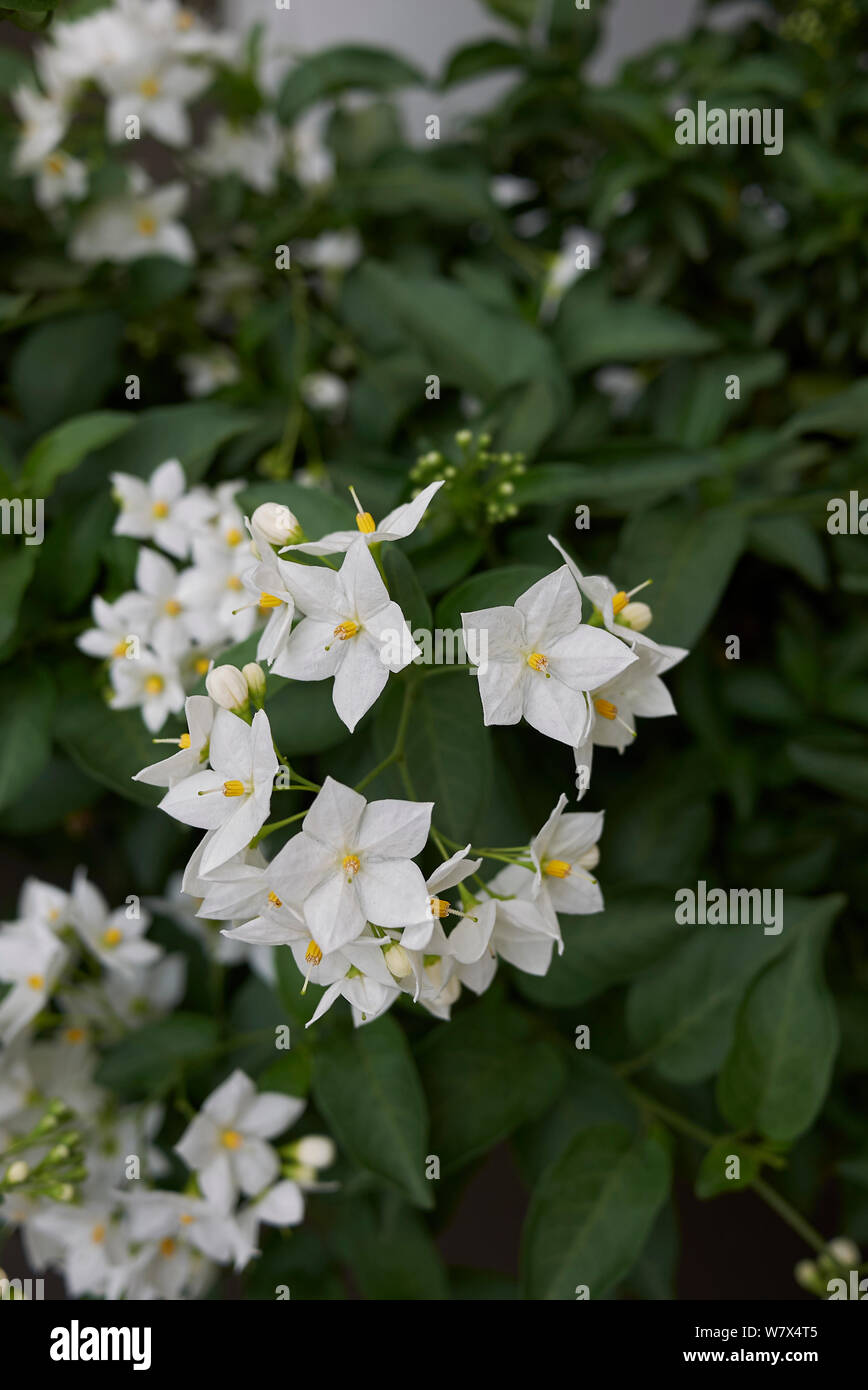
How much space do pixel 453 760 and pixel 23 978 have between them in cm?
37

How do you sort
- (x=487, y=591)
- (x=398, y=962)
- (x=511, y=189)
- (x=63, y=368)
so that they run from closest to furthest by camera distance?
(x=398, y=962) < (x=487, y=591) < (x=63, y=368) < (x=511, y=189)

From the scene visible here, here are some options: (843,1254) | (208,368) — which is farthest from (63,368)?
(843,1254)

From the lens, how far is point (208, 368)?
1019 mm

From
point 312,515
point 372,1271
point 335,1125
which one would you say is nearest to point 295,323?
point 312,515

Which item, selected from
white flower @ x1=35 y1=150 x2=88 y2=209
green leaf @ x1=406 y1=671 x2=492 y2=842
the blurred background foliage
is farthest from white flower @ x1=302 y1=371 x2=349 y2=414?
green leaf @ x1=406 y1=671 x2=492 y2=842

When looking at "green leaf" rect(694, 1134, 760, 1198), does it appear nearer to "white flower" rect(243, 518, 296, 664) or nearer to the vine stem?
the vine stem

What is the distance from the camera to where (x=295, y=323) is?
0.96m

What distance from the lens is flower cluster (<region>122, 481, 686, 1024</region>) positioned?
0.43 m

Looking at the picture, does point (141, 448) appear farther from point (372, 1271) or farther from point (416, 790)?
point (372, 1271)

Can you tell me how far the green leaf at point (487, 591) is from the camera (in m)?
0.52

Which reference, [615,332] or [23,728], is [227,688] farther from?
[615,332]

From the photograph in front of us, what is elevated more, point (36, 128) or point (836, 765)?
point (36, 128)

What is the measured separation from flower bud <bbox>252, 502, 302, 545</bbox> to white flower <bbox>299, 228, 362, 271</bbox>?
643mm

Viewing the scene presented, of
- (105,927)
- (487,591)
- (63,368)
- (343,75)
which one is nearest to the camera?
(487,591)
